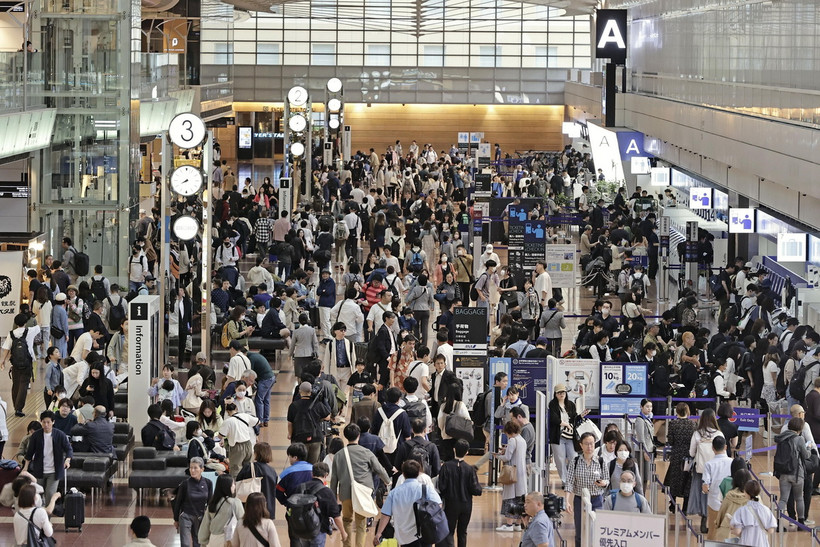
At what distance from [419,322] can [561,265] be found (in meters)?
4.17

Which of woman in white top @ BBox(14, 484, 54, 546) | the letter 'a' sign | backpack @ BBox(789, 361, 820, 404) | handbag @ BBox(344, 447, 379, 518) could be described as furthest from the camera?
the letter 'a' sign

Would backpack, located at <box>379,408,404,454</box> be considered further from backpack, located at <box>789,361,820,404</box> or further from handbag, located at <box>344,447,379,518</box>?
backpack, located at <box>789,361,820,404</box>

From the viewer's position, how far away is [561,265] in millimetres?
23750

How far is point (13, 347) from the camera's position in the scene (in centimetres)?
1692

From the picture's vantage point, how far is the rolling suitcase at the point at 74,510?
12.4 metres

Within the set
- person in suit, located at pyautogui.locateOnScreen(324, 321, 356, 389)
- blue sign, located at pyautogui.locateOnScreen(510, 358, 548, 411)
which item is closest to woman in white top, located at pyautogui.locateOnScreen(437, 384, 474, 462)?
blue sign, located at pyautogui.locateOnScreen(510, 358, 548, 411)

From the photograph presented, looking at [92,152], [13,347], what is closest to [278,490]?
[13,347]

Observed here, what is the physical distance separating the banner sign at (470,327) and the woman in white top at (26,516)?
7.08m

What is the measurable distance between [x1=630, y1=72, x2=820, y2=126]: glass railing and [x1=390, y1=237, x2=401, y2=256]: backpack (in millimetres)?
7396

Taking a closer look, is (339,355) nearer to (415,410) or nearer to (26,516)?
(415,410)

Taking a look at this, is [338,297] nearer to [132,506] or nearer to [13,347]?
[13,347]

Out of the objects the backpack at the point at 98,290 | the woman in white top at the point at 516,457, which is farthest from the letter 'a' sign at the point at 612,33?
the woman in white top at the point at 516,457

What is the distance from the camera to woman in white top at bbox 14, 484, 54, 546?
10266 mm

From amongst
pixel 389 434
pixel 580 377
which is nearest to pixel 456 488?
pixel 389 434
